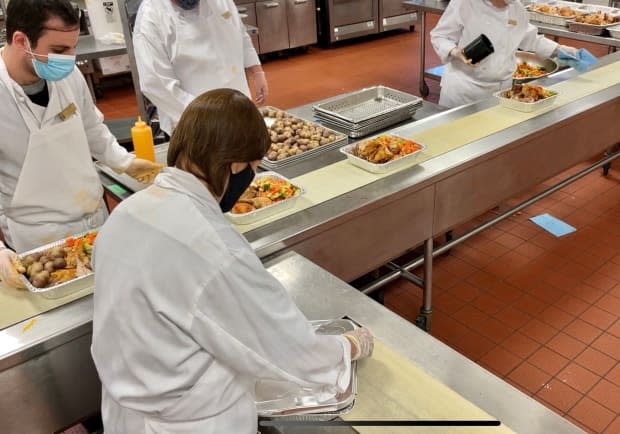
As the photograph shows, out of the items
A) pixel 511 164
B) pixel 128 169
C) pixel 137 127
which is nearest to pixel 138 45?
pixel 137 127

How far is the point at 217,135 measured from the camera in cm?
103

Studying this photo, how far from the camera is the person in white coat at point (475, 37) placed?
3119 mm

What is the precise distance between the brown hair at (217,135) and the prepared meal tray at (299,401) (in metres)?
0.53

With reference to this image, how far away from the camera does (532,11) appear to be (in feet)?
16.2

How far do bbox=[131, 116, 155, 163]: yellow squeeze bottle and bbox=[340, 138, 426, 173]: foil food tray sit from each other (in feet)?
2.54

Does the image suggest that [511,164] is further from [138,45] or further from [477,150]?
[138,45]

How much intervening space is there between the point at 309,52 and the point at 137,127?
19.4 feet

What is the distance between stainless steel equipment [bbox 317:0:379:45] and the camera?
7.48 meters

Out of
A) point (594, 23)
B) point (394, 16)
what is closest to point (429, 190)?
point (594, 23)

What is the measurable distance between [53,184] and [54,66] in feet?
1.34

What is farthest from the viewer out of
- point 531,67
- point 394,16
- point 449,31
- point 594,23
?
point 394,16

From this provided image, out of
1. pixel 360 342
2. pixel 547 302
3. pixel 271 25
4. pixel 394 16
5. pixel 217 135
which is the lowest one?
pixel 547 302

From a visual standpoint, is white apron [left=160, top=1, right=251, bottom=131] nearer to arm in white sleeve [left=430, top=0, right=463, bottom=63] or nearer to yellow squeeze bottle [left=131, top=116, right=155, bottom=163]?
yellow squeeze bottle [left=131, top=116, right=155, bottom=163]

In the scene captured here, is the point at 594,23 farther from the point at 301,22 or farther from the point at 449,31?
the point at 301,22
